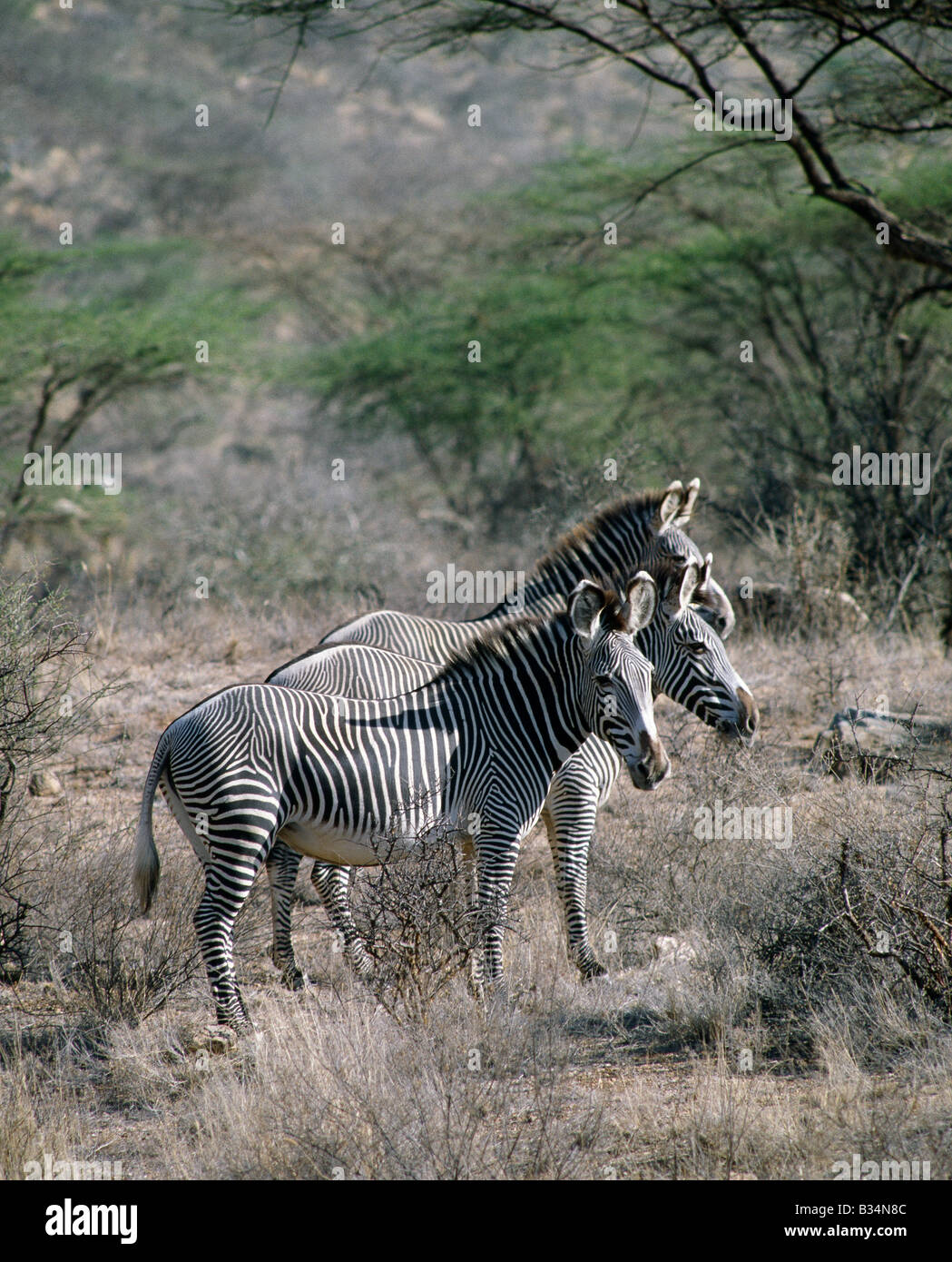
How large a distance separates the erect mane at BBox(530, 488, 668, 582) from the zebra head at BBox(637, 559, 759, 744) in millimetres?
811

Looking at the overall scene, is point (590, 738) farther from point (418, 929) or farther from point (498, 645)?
point (418, 929)

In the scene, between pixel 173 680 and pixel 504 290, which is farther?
pixel 504 290

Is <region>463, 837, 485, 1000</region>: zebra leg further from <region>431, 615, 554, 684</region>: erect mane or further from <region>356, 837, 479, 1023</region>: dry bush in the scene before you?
<region>431, 615, 554, 684</region>: erect mane

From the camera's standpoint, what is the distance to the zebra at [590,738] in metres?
5.98

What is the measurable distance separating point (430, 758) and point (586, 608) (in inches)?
38.3

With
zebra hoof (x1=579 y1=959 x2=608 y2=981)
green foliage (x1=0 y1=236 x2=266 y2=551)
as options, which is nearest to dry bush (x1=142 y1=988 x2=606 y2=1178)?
zebra hoof (x1=579 y1=959 x2=608 y2=981)

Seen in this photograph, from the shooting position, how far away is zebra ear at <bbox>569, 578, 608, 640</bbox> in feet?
17.3

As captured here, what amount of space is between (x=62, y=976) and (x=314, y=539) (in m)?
9.42

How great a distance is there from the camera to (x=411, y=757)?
5.23m

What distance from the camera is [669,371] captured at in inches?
763

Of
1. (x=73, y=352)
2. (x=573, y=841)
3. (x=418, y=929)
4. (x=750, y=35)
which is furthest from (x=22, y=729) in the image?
(x=73, y=352)
